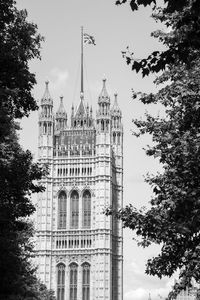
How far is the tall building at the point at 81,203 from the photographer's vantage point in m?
111

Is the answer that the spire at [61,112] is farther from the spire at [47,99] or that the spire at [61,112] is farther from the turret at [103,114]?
the turret at [103,114]

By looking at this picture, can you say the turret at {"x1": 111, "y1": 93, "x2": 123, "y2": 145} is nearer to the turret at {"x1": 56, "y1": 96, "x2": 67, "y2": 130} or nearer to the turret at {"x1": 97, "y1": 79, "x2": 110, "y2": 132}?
the turret at {"x1": 97, "y1": 79, "x2": 110, "y2": 132}

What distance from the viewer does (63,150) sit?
389 feet

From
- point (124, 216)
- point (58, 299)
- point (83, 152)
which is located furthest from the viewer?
point (83, 152)

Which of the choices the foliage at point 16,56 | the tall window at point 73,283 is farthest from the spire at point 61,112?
the foliage at point 16,56

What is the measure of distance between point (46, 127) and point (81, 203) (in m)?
13.9

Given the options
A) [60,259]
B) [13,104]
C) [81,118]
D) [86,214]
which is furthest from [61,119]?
[13,104]

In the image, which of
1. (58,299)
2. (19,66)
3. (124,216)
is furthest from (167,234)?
(58,299)

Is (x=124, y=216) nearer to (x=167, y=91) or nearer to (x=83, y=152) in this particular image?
(x=167, y=91)

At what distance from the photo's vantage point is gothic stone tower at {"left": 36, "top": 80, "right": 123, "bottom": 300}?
363ft

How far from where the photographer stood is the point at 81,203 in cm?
11388

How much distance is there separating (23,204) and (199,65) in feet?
22.6

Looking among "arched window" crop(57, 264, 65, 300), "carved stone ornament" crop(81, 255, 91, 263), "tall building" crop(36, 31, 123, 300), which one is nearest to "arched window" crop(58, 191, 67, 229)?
"tall building" crop(36, 31, 123, 300)

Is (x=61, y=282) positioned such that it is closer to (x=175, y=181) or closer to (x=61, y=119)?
(x=61, y=119)
